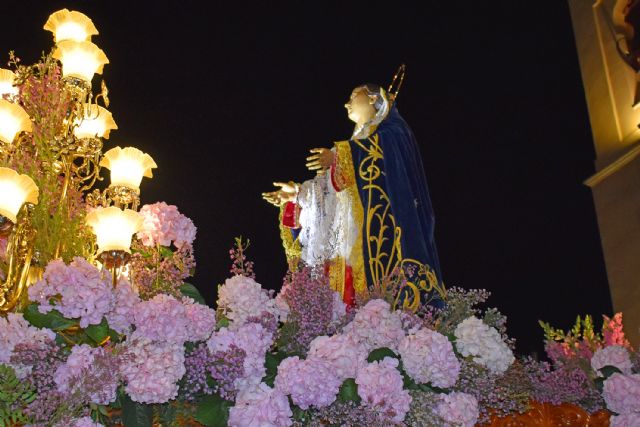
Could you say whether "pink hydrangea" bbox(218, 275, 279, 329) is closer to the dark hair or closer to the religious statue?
the religious statue

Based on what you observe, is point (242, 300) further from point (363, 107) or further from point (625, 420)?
point (363, 107)

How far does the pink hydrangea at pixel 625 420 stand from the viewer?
110 inches

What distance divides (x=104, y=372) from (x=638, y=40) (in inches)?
383

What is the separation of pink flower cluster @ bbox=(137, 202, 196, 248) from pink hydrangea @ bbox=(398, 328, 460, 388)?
3.28ft

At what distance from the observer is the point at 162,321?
2207 millimetres

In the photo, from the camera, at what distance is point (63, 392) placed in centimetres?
208

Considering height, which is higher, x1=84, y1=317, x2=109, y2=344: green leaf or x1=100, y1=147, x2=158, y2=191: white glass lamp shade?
x1=100, y1=147, x2=158, y2=191: white glass lamp shade

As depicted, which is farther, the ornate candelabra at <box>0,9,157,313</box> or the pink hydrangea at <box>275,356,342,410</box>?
the ornate candelabra at <box>0,9,157,313</box>

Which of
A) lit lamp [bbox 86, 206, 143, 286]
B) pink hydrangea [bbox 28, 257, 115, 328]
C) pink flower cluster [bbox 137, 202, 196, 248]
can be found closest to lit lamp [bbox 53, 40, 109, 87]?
lit lamp [bbox 86, 206, 143, 286]

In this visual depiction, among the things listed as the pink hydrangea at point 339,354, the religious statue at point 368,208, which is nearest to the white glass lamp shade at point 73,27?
the religious statue at point 368,208

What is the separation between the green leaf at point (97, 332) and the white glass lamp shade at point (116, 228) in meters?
0.79

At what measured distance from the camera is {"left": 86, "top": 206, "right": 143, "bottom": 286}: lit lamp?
303cm

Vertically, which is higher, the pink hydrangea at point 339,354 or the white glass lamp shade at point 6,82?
the white glass lamp shade at point 6,82

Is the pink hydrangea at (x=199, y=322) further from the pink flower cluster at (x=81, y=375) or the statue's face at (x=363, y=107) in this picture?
the statue's face at (x=363, y=107)
